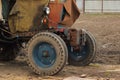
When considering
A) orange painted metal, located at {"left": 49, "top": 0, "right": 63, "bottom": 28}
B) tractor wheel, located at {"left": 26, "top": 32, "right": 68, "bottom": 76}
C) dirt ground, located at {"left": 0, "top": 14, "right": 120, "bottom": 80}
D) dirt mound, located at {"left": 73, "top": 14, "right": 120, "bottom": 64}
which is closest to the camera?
tractor wheel, located at {"left": 26, "top": 32, "right": 68, "bottom": 76}

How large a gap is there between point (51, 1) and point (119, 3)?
29312 millimetres

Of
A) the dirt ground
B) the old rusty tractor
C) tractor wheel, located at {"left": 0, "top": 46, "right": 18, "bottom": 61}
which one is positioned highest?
the old rusty tractor

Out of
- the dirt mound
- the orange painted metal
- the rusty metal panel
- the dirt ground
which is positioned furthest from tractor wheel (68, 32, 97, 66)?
the rusty metal panel

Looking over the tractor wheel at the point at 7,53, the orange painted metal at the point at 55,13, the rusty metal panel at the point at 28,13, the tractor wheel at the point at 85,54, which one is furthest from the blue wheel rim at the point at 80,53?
the tractor wheel at the point at 7,53

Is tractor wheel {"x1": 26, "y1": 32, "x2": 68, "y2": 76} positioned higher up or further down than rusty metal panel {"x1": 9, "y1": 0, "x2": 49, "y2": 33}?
further down

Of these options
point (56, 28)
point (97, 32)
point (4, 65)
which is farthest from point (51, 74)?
point (97, 32)

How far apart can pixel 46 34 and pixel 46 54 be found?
49cm

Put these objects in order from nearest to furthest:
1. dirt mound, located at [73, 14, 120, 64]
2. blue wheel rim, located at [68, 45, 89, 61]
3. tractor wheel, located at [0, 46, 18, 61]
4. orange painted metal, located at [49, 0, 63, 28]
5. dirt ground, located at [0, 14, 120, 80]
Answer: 1. dirt ground, located at [0, 14, 120, 80]
2. orange painted metal, located at [49, 0, 63, 28]
3. blue wheel rim, located at [68, 45, 89, 61]
4. tractor wheel, located at [0, 46, 18, 61]
5. dirt mound, located at [73, 14, 120, 64]

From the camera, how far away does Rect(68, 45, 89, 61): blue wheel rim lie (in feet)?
41.3

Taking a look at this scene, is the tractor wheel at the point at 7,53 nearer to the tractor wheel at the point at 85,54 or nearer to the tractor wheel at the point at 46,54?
the tractor wheel at the point at 85,54

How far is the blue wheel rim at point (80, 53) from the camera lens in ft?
41.3

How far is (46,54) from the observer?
438 inches

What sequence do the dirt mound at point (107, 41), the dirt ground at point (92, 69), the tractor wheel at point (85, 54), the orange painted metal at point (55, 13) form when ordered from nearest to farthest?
the dirt ground at point (92, 69) < the orange painted metal at point (55, 13) < the tractor wheel at point (85, 54) < the dirt mound at point (107, 41)

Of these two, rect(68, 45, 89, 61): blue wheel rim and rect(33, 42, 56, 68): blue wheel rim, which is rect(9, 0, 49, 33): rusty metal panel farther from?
rect(68, 45, 89, 61): blue wheel rim
